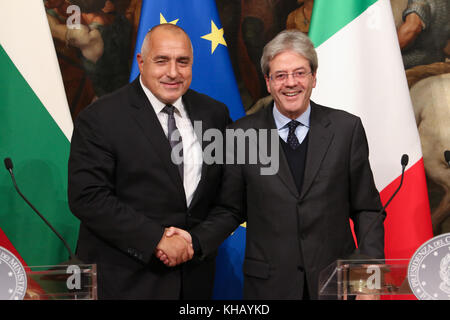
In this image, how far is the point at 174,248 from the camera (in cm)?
245

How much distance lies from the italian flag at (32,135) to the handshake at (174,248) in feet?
3.58

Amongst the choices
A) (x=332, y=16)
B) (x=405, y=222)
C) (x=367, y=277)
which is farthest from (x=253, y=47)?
(x=367, y=277)

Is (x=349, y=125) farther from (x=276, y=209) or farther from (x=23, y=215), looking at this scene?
(x=23, y=215)

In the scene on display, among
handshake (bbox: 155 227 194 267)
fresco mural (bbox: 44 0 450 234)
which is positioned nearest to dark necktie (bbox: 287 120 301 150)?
handshake (bbox: 155 227 194 267)

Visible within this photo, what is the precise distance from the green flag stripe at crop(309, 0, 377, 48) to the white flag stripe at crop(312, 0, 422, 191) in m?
0.03

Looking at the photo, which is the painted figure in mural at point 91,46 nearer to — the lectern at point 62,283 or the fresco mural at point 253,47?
the fresco mural at point 253,47

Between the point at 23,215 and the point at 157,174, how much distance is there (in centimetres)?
125

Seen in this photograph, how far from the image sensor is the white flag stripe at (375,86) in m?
3.23

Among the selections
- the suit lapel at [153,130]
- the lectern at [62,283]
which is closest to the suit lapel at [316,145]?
the suit lapel at [153,130]

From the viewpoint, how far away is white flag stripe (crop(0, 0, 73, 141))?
336 centimetres

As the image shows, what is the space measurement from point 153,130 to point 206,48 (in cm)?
100
